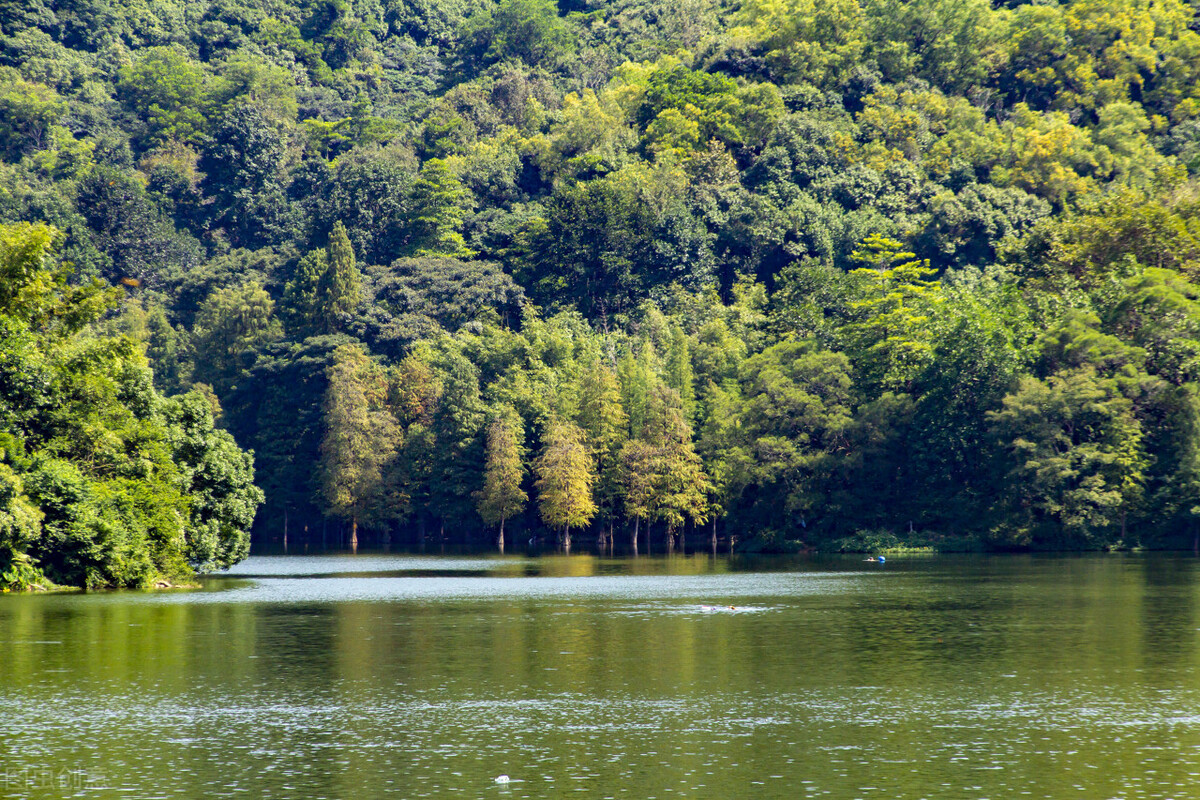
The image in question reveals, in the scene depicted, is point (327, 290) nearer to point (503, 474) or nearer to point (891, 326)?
point (503, 474)

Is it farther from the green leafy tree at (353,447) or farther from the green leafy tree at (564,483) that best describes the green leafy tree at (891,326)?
the green leafy tree at (353,447)

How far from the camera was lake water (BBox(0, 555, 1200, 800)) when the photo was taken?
79.2ft

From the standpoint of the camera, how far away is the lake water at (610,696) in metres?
24.1

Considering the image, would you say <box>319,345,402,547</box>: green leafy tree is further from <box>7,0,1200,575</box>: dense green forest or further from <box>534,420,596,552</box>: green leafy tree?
<box>534,420,596,552</box>: green leafy tree

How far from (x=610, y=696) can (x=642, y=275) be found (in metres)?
107

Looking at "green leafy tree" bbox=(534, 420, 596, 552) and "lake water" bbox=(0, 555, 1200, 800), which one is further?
"green leafy tree" bbox=(534, 420, 596, 552)

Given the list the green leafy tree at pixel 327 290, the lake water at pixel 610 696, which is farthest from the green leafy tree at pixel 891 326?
the green leafy tree at pixel 327 290

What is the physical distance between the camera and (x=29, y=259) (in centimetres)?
6044

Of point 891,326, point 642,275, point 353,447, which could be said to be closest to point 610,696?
point 891,326

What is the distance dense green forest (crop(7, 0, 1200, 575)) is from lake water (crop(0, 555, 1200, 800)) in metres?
19.3

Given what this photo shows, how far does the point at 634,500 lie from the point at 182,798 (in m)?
86.7

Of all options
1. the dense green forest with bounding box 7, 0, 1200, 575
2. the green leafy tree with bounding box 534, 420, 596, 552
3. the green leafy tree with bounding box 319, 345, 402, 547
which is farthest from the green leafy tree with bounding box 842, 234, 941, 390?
the green leafy tree with bounding box 319, 345, 402, 547

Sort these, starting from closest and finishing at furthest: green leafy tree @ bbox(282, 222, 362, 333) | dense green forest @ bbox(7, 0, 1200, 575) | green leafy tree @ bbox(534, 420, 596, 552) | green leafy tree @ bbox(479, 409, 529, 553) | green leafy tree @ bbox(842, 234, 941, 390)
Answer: dense green forest @ bbox(7, 0, 1200, 575)
green leafy tree @ bbox(842, 234, 941, 390)
green leafy tree @ bbox(534, 420, 596, 552)
green leafy tree @ bbox(479, 409, 529, 553)
green leafy tree @ bbox(282, 222, 362, 333)

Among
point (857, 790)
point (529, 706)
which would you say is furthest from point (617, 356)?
point (857, 790)
